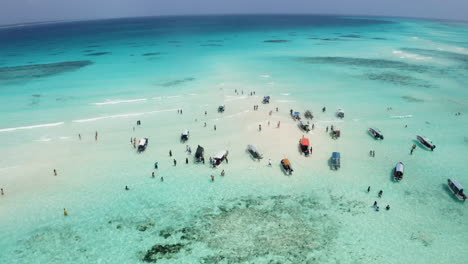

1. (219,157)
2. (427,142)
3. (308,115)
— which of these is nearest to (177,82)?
(308,115)

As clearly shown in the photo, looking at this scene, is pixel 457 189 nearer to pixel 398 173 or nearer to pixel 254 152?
pixel 398 173

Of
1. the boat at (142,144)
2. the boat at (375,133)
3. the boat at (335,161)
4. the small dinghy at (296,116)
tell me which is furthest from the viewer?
the small dinghy at (296,116)

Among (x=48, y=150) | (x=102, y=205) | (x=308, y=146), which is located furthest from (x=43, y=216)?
(x=308, y=146)

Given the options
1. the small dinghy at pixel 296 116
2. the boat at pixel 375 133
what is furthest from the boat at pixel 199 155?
the boat at pixel 375 133

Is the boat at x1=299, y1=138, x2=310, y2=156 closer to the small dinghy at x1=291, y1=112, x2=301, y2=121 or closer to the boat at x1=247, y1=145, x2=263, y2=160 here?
the boat at x1=247, y1=145, x2=263, y2=160

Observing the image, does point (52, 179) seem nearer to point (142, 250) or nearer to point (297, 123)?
point (142, 250)

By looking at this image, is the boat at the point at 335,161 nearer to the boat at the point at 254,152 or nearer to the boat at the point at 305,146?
the boat at the point at 305,146

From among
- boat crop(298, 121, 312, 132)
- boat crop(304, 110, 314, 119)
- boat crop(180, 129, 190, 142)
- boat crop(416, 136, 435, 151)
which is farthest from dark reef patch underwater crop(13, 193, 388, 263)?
boat crop(304, 110, 314, 119)
